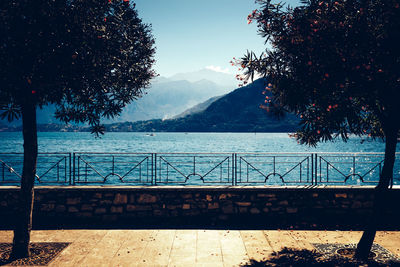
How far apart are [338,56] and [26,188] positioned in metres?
6.66

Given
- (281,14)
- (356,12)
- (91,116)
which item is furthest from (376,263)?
(91,116)

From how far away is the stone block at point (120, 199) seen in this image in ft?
27.9

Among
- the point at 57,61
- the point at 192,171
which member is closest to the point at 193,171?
the point at 57,61

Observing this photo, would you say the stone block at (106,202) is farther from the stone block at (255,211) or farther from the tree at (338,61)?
the tree at (338,61)

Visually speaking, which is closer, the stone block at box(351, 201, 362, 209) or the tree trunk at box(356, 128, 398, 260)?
the tree trunk at box(356, 128, 398, 260)

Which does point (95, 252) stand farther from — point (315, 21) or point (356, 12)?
point (356, 12)

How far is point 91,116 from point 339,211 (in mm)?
7317

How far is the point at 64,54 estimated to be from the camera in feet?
18.1

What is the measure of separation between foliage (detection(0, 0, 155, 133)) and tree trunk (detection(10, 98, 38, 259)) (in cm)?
29

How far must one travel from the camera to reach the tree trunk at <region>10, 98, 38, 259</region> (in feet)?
19.6

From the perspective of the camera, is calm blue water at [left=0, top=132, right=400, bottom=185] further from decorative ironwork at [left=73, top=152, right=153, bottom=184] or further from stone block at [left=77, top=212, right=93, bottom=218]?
stone block at [left=77, top=212, right=93, bottom=218]

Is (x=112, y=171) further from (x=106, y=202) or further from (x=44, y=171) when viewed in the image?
(x=44, y=171)

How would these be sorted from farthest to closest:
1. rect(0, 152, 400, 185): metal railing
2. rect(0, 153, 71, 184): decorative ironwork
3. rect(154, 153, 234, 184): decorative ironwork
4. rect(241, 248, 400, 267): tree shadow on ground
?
1. rect(154, 153, 234, 184): decorative ironwork
2. rect(0, 152, 400, 185): metal railing
3. rect(0, 153, 71, 184): decorative ironwork
4. rect(241, 248, 400, 267): tree shadow on ground

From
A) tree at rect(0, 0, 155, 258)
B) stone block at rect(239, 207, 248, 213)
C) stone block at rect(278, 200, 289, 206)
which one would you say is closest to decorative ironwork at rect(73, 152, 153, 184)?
tree at rect(0, 0, 155, 258)
